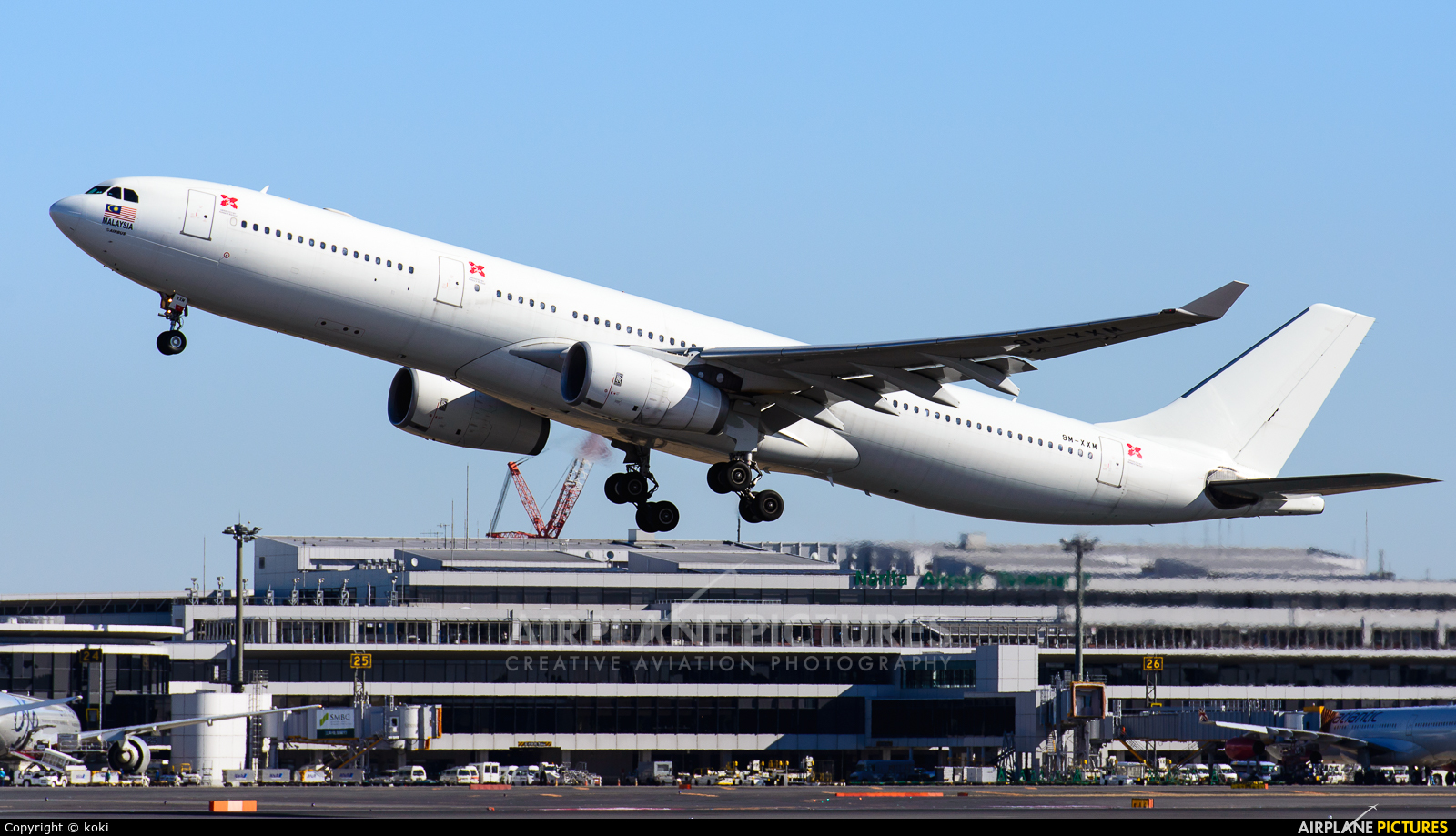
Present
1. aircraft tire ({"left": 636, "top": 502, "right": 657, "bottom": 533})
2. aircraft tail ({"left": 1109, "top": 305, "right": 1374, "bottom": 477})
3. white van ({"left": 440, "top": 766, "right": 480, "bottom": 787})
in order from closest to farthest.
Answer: aircraft tire ({"left": 636, "top": 502, "right": 657, "bottom": 533}), aircraft tail ({"left": 1109, "top": 305, "right": 1374, "bottom": 477}), white van ({"left": 440, "top": 766, "right": 480, "bottom": 787})

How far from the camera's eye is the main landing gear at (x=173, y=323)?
3491cm

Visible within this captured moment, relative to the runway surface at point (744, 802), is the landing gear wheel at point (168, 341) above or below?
above

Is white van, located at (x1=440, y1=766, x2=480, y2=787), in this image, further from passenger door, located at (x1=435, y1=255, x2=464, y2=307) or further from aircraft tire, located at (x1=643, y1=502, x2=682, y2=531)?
passenger door, located at (x1=435, y1=255, x2=464, y2=307)

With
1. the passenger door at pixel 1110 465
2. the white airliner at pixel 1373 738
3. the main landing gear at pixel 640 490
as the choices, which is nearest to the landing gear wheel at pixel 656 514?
the main landing gear at pixel 640 490

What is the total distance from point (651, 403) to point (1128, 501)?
14348 millimetres

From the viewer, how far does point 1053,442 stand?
139ft

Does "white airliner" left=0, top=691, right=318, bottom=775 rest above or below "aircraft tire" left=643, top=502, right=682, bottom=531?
below

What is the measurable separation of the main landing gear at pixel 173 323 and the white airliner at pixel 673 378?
0.13 ft

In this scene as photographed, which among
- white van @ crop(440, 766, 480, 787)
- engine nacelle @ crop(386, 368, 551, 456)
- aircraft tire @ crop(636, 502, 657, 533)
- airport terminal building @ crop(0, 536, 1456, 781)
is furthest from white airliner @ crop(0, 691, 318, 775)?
aircraft tire @ crop(636, 502, 657, 533)

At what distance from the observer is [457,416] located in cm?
4075

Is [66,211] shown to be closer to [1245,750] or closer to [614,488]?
[614,488]

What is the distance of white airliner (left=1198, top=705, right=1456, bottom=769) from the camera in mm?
67938

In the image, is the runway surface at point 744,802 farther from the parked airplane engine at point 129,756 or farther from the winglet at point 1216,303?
the winglet at point 1216,303

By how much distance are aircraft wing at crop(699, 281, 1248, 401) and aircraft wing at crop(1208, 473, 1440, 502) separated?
29.8 ft
